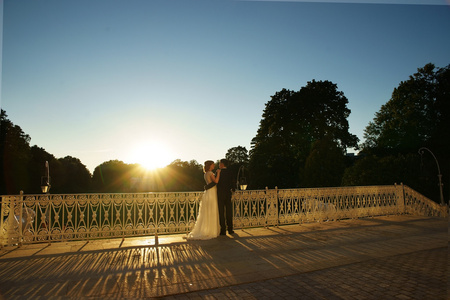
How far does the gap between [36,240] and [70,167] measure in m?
57.1

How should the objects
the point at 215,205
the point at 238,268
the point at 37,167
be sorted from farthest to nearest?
the point at 37,167
the point at 215,205
the point at 238,268

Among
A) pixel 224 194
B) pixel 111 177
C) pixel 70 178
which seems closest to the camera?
pixel 224 194

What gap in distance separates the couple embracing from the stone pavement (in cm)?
48

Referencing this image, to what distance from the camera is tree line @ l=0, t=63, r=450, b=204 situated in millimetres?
30609

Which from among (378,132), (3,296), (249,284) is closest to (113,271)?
(3,296)

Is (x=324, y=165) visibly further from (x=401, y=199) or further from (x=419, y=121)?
(x=401, y=199)

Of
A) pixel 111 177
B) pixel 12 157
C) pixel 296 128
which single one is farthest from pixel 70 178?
pixel 296 128

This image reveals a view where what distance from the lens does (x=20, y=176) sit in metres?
39.2

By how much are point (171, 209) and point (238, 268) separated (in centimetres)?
401

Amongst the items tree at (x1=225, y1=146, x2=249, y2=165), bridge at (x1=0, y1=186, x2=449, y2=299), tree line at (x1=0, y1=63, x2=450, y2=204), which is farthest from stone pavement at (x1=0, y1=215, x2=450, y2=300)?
tree at (x1=225, y1=146, x2=249, y2=165)

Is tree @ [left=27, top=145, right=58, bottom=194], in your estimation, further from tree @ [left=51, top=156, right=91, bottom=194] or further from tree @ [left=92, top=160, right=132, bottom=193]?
tree @ [left=92, top=160, right=132, bottom=193]

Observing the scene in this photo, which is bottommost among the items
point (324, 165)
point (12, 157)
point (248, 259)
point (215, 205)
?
point (248, 259)

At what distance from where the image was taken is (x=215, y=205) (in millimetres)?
8938

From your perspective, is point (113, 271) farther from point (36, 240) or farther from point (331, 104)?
point (331, 104)
